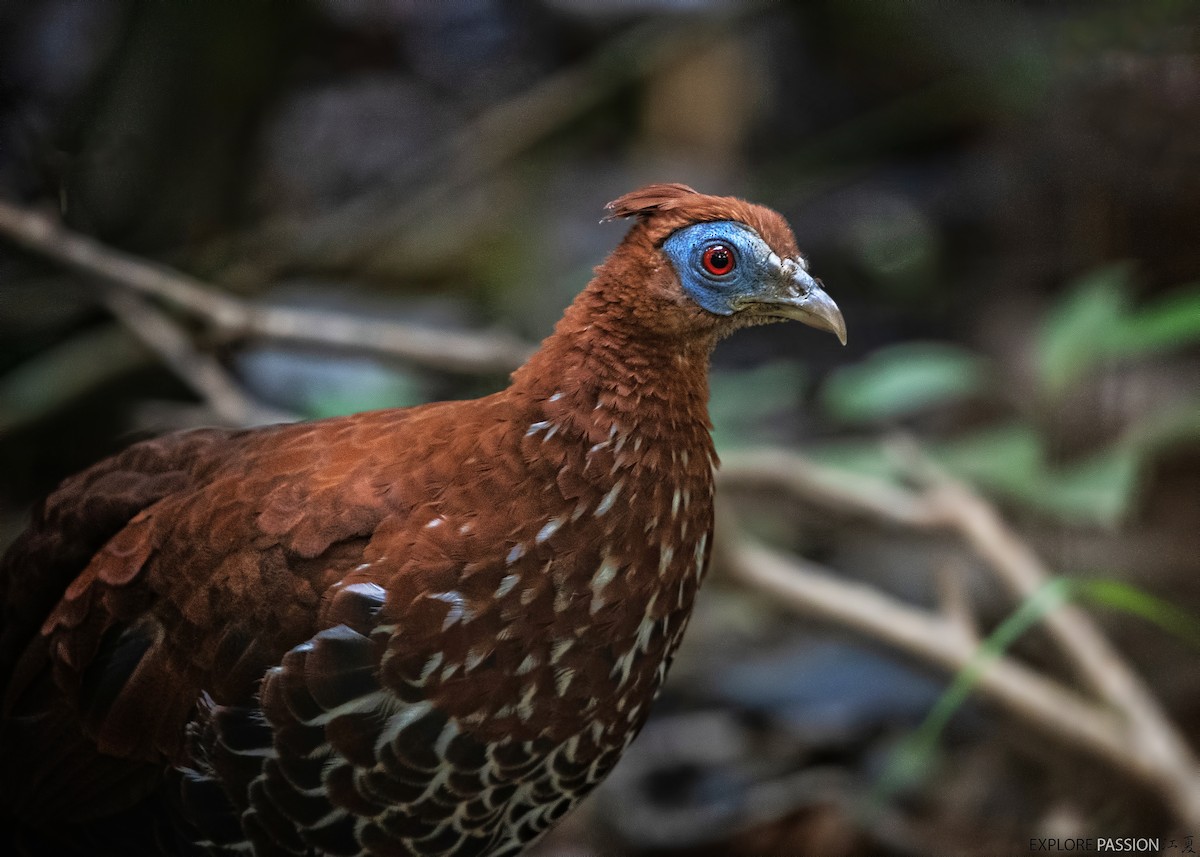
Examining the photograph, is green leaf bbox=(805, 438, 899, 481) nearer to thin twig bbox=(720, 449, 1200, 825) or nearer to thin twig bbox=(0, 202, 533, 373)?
thin twig bbox=(720, 449, 1200, 825)

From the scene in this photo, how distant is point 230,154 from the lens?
14.7 feet

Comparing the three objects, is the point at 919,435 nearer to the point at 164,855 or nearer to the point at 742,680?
the point at 742,680

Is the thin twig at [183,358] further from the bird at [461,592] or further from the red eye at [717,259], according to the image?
the red eye at [717,259]

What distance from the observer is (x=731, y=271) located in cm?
187

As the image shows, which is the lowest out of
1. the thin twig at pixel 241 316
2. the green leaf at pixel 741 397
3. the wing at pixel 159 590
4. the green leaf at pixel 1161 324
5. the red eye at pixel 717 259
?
the wing at pixel 159 590

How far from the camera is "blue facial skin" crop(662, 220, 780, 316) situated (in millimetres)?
1870

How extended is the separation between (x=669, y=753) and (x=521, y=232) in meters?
2.95

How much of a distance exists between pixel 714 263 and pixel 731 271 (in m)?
0.03

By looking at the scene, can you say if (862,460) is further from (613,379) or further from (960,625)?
(613,379)

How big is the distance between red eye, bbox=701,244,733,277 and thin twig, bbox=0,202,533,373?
1715mm

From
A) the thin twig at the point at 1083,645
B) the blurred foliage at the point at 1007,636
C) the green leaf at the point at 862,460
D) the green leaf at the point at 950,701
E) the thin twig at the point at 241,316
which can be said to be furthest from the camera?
the green leaf at the point at 862,460

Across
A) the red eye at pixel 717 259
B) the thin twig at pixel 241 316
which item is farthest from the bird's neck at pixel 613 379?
the thin twig at pixel 241 316

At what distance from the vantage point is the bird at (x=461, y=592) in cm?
185

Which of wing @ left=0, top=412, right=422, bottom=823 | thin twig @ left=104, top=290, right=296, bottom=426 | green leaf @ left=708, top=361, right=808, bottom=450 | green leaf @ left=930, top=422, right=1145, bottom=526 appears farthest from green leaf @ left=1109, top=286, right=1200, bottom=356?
thin twig @ left=104, top=290, right=296, bottom=426
